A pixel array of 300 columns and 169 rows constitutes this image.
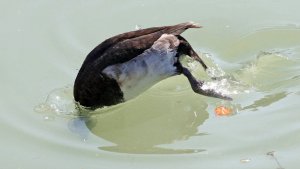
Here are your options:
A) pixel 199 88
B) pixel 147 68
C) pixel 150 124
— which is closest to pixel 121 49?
pixel 147 68

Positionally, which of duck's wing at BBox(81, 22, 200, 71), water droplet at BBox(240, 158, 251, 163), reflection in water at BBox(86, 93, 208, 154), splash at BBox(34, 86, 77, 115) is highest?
duck's wing at BBox(81, 22, 200, 71)

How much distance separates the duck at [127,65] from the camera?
508 centimetres

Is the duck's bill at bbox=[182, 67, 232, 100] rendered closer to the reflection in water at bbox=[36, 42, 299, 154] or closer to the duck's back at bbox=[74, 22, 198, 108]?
the reflection in water at bbox=[36, 42, 299, 154]

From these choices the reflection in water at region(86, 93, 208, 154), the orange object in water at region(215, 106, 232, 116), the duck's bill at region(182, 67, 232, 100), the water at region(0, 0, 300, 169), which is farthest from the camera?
the duck's bill at region(182, 67, 232, 100)

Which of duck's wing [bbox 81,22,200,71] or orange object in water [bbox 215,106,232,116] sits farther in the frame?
orange object in water [bbox 215,106,232,116]

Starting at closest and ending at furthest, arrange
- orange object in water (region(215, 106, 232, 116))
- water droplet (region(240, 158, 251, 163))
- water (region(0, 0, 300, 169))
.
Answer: water droplet (region(240, 158, 251, 163)), water (region(0, 0, 300, 169)), orange object in water (region(215, 106, 232, 116))

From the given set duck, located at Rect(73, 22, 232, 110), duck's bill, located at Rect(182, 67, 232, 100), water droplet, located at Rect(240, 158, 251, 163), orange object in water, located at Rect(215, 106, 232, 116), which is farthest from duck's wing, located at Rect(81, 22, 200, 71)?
water droplet, located at Rect(240, 158, 251, 163)

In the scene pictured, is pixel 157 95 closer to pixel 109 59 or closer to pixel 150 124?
pixel 150 124

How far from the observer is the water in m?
4.85

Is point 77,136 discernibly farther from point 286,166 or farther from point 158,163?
point 286,166

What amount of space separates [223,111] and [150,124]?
62cm

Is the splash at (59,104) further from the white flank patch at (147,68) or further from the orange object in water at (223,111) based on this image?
the orange object in water at (223,111)

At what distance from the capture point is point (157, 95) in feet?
18.9

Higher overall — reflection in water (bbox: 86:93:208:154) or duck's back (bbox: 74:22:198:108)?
duck's back (bbox: 74:22:198:108)
